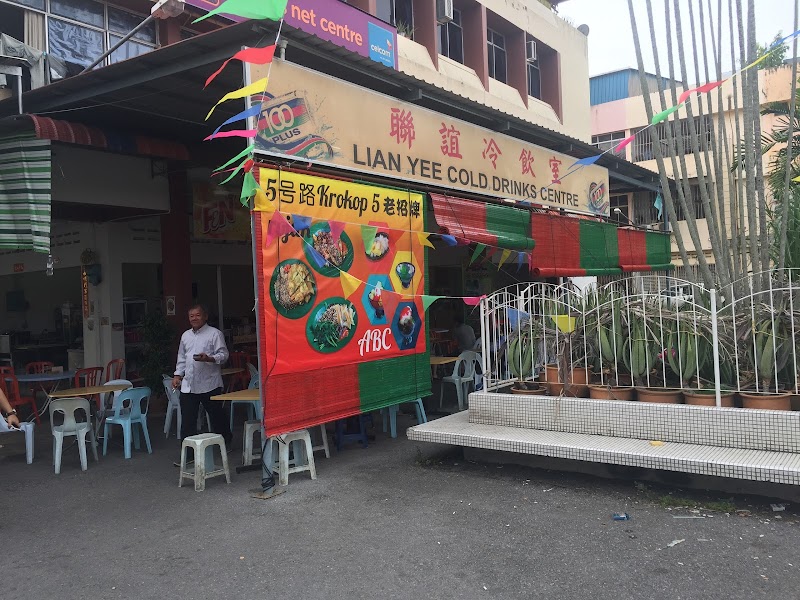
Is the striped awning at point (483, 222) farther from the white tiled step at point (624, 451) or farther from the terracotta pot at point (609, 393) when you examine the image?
the terracotta pot at point (609, 393)

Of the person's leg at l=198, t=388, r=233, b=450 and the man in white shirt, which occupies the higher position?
the man in white shirt

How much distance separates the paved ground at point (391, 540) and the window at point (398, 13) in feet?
33.0

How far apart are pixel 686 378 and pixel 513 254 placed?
4.48m

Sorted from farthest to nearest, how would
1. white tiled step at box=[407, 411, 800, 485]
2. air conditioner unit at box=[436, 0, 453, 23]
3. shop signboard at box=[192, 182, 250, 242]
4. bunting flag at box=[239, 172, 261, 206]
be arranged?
air conditioner unit at box=[436, 0, 453, 23], shop signboard at box=[192, 182, 250, 242], bunting flag at box=[239, 172, 261, 206], white tiled step at box=[407, 411, 800, 485]

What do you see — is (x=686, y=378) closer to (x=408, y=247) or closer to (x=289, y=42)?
(x=408, y=247)

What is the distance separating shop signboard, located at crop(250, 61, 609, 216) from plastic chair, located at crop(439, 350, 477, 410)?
2503 millimetres

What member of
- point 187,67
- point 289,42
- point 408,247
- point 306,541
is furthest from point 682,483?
point 187,67

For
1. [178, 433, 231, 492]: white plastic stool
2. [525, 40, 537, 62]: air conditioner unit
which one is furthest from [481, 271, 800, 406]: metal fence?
[525, 40, 537, 62]: air conditioner unit

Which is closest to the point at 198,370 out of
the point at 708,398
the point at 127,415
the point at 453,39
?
the point at 127,415

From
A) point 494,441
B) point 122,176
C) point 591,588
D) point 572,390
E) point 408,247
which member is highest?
point 122,176

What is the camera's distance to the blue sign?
1112cm

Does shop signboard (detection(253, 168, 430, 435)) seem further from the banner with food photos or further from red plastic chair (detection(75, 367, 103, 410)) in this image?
red plastic chair (detection(75, 367, 103, 410))

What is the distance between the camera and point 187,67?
240 inches

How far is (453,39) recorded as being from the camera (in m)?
15.1
